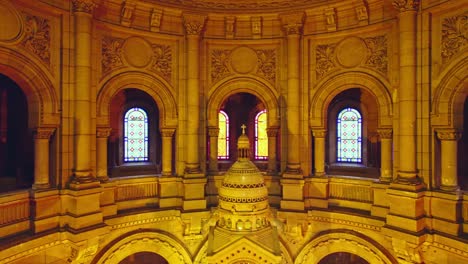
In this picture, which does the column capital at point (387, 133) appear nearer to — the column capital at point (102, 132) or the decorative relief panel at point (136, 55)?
the decorative relief panel at point (136, 55)

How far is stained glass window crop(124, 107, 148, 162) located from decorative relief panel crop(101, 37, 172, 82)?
260 centimetres

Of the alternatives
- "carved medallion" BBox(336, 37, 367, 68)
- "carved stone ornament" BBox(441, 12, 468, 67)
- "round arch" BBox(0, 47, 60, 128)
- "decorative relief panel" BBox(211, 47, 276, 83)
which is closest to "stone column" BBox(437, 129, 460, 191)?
"carved stone ornament" BBox(441, 12, 468, 67)

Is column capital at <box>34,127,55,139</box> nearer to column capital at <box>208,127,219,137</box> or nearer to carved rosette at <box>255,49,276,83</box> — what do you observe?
column capital at <box>208,127,219,137</box>

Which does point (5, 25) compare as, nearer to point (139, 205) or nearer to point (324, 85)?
point (139, 205)

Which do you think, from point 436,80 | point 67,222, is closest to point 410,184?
point 436,80

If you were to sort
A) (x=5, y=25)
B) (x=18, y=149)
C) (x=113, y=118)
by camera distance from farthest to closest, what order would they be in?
(x=113, y=118)
(x=18, y=149)
(x=5, y=25)

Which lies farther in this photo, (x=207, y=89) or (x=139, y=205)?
(x=207, y=89)

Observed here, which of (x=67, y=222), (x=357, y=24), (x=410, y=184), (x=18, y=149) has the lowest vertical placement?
(x=67, y=222)

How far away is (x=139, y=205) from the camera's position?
32.4ft

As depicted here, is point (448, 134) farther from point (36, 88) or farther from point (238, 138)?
point (36, 88)

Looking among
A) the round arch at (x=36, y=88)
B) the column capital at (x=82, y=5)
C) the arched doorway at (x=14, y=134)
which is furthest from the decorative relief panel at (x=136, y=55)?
the arched doorway at (x=14, y=134)

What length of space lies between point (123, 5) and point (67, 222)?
5.94 metres

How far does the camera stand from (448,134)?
7805 mm

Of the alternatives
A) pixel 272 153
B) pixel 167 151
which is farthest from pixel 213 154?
pixel 272 153
